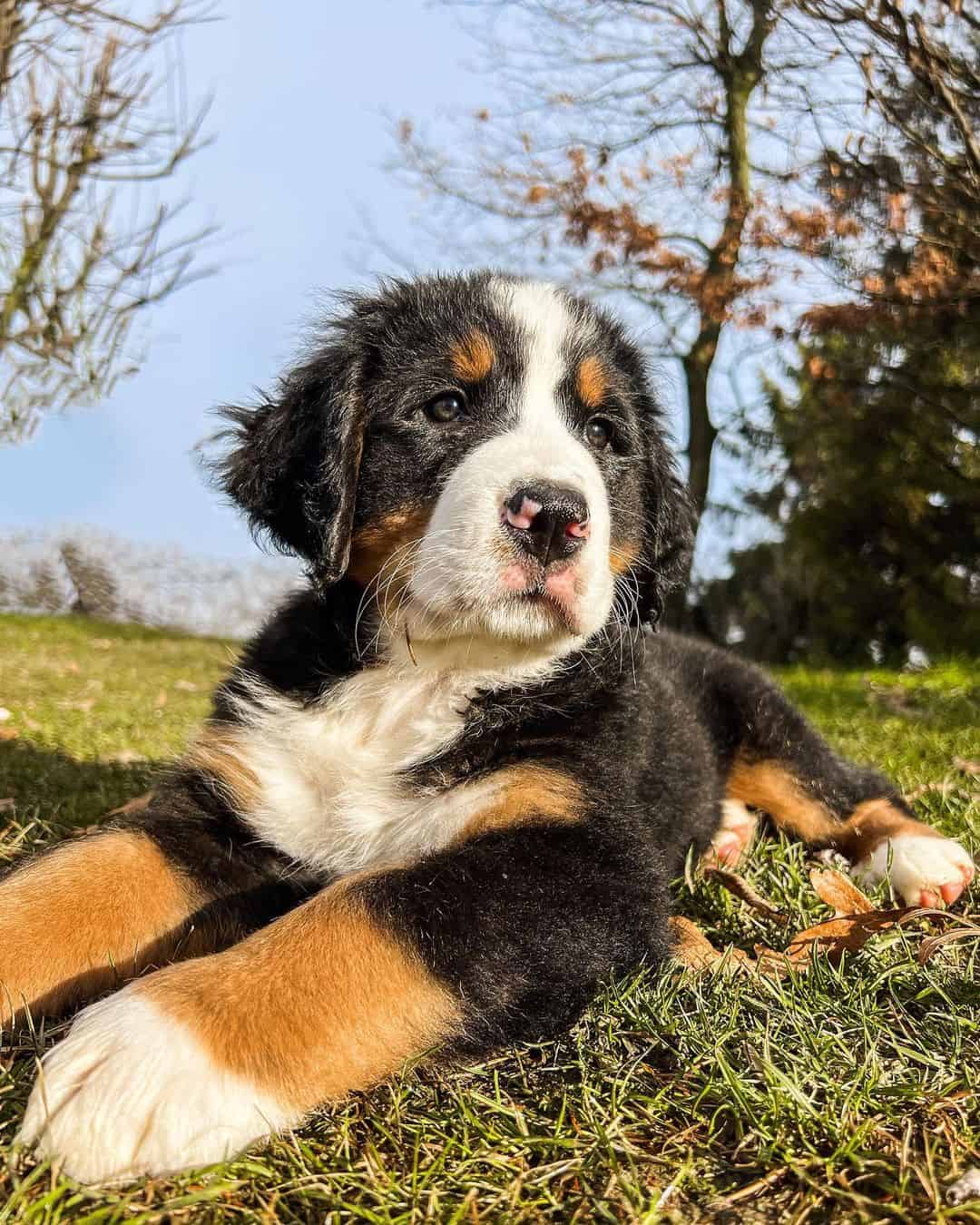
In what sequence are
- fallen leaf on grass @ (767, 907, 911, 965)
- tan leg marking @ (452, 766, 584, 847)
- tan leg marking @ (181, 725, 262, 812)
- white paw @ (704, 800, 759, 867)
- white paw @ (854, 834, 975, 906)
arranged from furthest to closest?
white paw @ (704, 800, 759, 867)
white paw @ (854, 834, 975, 906)
tan leg marking @ (181, 725, 262, 812)
fallen leaf on grass @ (767, 907, 911, 965)
tan leg marking @ (452, 766, 584, 847)

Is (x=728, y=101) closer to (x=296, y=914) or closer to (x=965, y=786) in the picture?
(x=965, y=786)

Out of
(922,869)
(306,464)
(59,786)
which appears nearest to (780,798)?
(922,869)

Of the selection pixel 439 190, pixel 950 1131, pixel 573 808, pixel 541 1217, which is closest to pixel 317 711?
pixel 573 808

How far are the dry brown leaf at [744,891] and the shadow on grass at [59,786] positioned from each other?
7.23 ft

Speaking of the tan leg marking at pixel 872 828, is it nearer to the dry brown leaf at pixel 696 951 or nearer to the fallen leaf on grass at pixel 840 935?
the fallen leaf on grass at pixel 840 935

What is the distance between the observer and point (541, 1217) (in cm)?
154

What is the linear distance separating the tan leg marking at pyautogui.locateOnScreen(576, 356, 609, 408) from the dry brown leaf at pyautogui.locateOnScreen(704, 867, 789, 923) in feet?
4.61

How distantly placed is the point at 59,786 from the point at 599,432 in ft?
9.40

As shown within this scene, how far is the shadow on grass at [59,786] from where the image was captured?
3.70 meters

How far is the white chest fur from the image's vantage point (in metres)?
2.51

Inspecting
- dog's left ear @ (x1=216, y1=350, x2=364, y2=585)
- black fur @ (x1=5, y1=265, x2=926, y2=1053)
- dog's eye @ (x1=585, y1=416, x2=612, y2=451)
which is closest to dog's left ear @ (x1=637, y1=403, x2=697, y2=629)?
black fur @ (x1=5, y1=265, x2=926, y2=1053)

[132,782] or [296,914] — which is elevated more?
[296,914]

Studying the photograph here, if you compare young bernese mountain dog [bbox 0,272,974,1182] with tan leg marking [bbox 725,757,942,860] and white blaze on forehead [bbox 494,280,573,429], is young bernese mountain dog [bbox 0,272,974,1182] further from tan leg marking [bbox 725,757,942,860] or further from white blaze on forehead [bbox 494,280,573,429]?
tan leg marking [bbox 725,757,942,860]

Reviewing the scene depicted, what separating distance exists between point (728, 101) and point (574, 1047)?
16.8 meters
